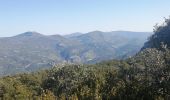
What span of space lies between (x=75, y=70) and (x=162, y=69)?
163 feet

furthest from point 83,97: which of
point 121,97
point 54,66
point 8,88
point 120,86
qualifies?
point 54,66

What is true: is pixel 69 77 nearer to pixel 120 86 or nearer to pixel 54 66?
pixel 54 66

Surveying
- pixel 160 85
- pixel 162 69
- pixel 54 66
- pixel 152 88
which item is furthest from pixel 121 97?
pixel 54 66

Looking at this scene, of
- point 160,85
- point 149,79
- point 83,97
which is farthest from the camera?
point 149,79

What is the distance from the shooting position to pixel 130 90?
47.8 metres

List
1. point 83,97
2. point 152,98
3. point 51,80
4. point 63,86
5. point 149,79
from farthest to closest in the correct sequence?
point 51,80, point 63,86, point 149,79, point 152,98, point 83,97

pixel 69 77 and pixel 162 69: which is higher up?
pixel 162 69

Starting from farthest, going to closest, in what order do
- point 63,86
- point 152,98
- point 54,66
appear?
point 54,66, point 63,86, point 152,98

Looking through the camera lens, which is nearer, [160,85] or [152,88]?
[152,88]

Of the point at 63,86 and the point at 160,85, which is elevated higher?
the point at 160,85

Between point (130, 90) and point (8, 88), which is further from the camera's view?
point (8, 88)

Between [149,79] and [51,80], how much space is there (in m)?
52.9

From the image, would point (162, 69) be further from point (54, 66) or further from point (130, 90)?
point (54, 66)

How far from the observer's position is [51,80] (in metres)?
106
